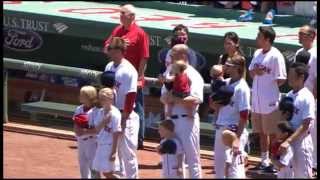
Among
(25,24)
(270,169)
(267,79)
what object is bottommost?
(270,169)

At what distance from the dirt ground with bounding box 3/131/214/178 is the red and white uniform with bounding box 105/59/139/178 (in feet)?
1.71

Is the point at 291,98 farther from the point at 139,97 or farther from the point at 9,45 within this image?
the point at 9,45

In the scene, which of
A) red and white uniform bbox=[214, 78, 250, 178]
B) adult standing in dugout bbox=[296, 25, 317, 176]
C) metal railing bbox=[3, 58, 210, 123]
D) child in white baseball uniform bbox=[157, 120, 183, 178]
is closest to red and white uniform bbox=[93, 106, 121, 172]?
child in white baseball uniform bbox=[157, 120, 183, 178]

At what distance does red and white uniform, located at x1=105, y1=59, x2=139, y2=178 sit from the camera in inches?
347

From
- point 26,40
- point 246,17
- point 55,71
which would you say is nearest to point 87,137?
point 55,71

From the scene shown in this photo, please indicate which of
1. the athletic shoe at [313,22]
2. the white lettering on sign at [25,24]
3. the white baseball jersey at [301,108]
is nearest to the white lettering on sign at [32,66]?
the white lettering on sign at [25,24]

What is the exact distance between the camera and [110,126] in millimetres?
8484

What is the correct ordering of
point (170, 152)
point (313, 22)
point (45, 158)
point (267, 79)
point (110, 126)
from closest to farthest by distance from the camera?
point (170, 152)
point (110, 126)
point (267, 79)
point (45, 158)
point (313, 22)

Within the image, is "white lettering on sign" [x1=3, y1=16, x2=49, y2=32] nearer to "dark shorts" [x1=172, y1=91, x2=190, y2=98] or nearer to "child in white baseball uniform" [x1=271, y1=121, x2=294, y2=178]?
"dark shorts" [x1=172, y1=91, x2=190, y2=98]

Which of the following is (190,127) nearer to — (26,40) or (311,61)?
(311,61)

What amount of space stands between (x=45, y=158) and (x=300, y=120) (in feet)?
11.3

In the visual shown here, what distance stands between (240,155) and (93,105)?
1406mm

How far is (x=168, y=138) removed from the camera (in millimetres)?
8172

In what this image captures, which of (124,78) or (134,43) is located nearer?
(124,78)
